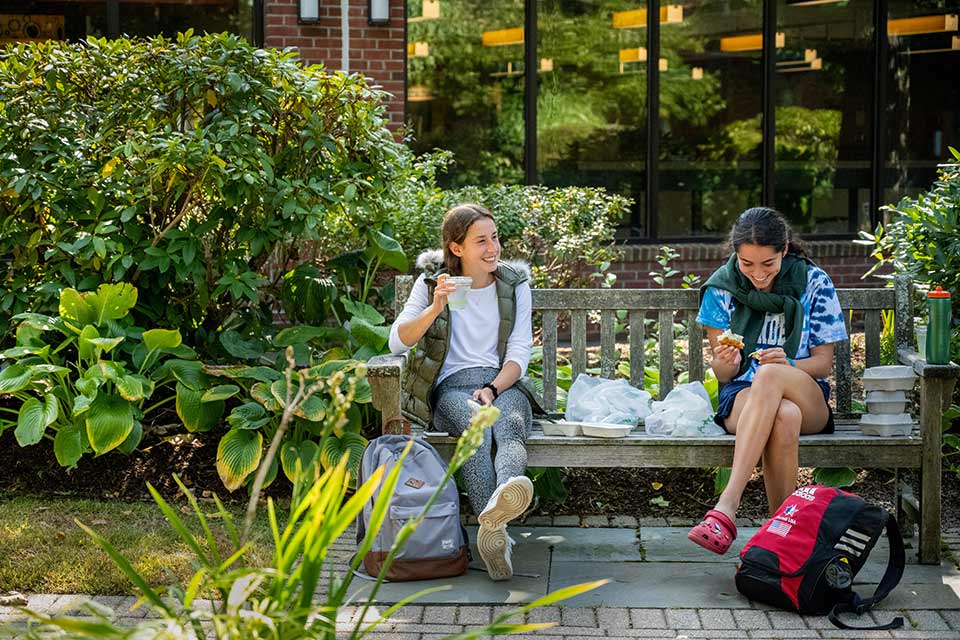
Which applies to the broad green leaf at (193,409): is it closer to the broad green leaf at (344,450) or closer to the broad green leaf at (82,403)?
the broad green leaf at (82,403)

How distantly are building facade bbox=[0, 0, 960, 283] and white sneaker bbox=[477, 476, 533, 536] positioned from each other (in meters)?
5.33

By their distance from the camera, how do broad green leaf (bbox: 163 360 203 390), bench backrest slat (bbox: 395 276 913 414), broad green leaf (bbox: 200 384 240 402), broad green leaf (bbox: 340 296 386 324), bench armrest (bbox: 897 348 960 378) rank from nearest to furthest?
1. bench armrest (bbox: 897 348 960 378)
2. bench backrest slat (bbox: 395 276 913 414)
3. broad green leaf (bbox: 200 384 240 402)
4. broad green leaf (bbox: 163 360 203 390)
5. broad green leaf (bbox: 340 296 386 324)

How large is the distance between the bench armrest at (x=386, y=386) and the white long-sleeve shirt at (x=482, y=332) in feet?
1.29

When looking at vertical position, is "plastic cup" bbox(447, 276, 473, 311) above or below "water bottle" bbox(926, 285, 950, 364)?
above

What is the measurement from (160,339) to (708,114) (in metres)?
5.66

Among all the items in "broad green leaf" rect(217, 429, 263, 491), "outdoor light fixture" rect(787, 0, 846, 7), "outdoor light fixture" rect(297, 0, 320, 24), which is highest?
"outdoor light fixture" rect(787, 0, 846, 7)

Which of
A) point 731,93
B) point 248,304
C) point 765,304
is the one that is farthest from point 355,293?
point 731,93

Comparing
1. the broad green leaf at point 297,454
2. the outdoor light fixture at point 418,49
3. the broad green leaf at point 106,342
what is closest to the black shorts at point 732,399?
the broad green leaf at point 297,454

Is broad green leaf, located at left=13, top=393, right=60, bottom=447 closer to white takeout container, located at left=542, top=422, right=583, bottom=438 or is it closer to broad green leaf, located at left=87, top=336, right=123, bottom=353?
broad green leaf, located at left=87, top=336, right=123, bottom=353

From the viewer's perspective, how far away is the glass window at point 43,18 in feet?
29.6

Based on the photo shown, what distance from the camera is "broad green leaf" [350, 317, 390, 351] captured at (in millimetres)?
5555

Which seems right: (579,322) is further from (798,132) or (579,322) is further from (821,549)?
(798,132)

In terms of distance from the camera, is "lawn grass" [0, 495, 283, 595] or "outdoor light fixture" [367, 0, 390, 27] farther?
"outdoor light fixture" [367, 0, 390, 27]

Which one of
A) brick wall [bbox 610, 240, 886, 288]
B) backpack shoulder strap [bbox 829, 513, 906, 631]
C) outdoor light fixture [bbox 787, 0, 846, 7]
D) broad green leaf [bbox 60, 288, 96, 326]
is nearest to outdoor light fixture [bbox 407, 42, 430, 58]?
brick wall [bbox 610, 240, 886, 288]
